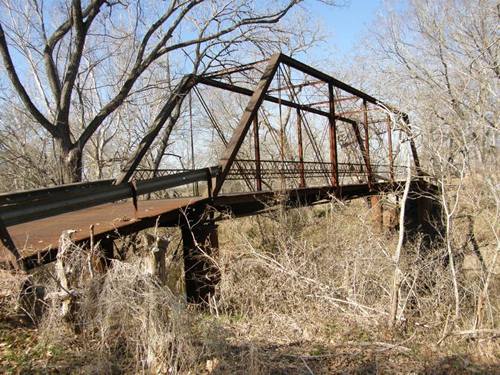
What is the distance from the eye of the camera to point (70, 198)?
12.4 feet

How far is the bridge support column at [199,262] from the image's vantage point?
578 cm

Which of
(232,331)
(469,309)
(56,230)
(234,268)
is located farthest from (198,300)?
(469,309)

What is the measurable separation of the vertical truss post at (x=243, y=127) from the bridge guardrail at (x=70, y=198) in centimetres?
40

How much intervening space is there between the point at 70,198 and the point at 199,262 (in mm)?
2425

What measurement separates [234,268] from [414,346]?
2499mm

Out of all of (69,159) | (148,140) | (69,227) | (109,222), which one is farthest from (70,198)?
(69,159)

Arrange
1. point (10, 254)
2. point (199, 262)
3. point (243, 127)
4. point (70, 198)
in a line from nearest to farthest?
point (10, 254) < point (70, 198) < point (199, 262) < point (243, 127)

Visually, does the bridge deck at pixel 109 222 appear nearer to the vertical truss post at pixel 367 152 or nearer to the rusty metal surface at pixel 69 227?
the rusty metal surface at pixel 69 227

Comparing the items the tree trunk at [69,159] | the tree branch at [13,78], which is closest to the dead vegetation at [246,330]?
the tree trunk at [69,159]

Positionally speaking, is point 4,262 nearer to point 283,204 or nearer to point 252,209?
point 252,209

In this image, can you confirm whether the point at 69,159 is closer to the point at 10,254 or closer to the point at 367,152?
the point at 10,254

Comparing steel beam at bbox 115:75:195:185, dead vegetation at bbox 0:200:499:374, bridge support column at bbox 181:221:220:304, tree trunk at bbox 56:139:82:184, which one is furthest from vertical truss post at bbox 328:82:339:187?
tree trunk at bbox 56:139:82:184

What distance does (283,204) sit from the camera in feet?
25.2

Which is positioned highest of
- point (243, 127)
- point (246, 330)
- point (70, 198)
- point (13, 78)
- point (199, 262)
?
point (13, 78)
